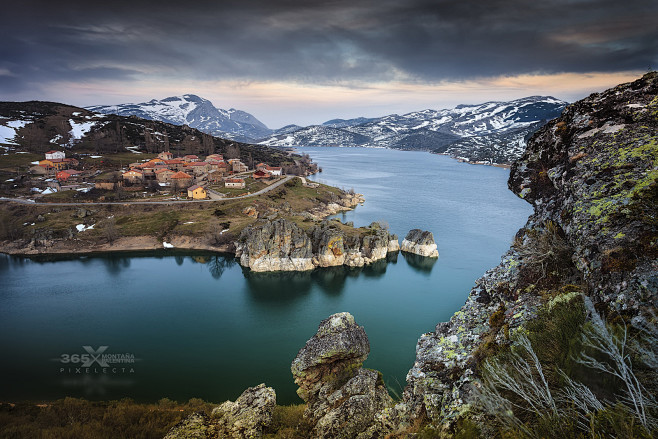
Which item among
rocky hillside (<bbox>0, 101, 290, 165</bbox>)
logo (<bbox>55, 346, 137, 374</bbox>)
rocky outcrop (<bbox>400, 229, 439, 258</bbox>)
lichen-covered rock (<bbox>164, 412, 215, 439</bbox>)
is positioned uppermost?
rocky hillside (<bbox>0, 101, 290, 165</bbox>)

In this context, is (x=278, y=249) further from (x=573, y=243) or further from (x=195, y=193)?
(x=573, y=243)

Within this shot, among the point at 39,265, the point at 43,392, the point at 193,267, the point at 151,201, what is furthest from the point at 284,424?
the point at 151,201

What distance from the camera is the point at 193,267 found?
4778 centimetres

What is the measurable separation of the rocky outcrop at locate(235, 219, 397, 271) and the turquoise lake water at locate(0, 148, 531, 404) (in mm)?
1712

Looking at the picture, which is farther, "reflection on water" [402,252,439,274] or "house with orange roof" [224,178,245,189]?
"house with orange roof" [224,178,245,189]

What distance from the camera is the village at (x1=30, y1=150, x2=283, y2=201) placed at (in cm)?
7100

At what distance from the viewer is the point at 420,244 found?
166 ft

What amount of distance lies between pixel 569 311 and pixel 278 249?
43.5 m

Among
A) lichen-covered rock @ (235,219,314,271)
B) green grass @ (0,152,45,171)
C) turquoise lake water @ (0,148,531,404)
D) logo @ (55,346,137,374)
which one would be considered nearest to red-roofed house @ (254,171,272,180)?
turquoise lake water @ (0,148,531,404)

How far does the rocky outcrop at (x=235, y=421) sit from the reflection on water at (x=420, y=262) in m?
37.7

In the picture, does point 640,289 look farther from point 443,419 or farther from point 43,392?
point 43,392

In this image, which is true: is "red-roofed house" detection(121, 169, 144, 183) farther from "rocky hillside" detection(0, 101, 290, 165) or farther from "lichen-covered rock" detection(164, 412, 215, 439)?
"lichen-covered rock" detection(164, 412, 215, 439)

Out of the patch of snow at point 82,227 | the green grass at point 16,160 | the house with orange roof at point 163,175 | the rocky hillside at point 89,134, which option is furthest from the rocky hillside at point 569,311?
the green grass at point 16,160

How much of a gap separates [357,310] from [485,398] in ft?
108
